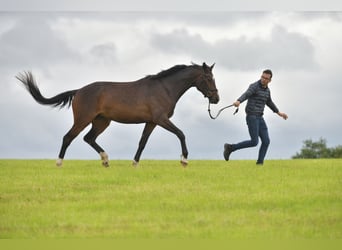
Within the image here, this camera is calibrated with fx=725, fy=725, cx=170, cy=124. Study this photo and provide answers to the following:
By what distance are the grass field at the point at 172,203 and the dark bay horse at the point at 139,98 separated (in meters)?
1.40

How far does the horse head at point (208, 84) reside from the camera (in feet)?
56.4

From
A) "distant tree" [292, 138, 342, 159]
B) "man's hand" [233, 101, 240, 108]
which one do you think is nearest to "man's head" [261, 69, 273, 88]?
"man's hand" [233, 101, 240, 108]

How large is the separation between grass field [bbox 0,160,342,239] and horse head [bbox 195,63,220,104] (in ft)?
6.24

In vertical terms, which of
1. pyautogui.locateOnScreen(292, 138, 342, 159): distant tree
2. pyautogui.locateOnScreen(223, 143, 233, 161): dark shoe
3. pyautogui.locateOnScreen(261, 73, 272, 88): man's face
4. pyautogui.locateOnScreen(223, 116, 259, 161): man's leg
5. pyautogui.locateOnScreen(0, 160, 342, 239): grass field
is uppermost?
pyautogui.locateOnScreen(292, 138, 342, 159): distant tree

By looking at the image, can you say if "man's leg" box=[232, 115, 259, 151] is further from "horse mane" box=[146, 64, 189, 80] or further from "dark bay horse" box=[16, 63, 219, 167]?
"horse mane" box=[146, 64, 189, 80]

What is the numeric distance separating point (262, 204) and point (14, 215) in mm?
3834

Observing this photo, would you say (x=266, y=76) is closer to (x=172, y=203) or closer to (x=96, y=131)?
(x=96, y=131)

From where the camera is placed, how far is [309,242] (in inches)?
361

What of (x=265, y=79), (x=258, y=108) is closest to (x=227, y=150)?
(x=258, y=108)

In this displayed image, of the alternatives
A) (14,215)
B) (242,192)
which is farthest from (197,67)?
(14,215)

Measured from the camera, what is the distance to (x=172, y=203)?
1150 centimetres

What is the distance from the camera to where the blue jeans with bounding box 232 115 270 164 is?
54.8ft

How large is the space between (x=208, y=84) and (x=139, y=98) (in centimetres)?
167

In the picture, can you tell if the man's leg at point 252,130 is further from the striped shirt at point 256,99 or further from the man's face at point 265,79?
the man's face at point 265,79
